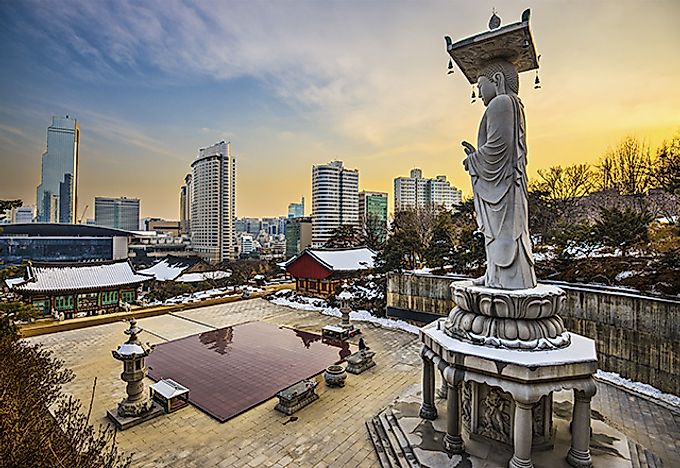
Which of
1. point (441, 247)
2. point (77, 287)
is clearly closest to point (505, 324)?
point (441, 247)

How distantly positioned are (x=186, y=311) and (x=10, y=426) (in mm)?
14801

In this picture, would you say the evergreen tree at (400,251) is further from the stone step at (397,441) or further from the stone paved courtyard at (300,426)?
the stone step at (397,441)

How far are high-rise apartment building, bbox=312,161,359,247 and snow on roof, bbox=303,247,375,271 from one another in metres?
28.2

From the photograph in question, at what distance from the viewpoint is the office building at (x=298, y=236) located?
55531mm

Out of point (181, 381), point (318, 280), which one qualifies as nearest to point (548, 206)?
point (318, 280)

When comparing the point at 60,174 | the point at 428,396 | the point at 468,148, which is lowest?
the point at 428,396

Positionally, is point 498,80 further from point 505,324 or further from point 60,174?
point 60,174

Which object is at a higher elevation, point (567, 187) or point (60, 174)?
point (60, 174)

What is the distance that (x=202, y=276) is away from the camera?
32.8m

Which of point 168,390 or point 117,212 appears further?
point 117,212

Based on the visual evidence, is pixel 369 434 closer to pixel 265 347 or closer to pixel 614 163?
pixel 265 347

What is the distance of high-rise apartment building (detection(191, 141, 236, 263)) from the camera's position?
187 ft

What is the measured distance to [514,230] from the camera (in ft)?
19.1

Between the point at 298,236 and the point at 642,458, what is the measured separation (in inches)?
2070
